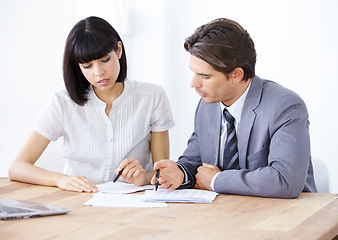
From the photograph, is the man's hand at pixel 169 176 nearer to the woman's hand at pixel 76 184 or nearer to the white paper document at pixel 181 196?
the white paper document at pixel 181 196

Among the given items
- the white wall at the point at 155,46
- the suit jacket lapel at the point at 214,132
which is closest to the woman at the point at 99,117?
the suit jacket lapel at the point at 214,132

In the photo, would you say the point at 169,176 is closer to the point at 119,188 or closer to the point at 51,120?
the point at 119,188

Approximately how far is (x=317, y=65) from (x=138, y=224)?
2.53 m

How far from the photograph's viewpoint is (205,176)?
6.66ft

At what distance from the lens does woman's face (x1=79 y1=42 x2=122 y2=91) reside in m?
2.29

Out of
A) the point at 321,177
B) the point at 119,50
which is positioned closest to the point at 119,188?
the point at 119,50

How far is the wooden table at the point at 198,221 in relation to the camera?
1.40 m

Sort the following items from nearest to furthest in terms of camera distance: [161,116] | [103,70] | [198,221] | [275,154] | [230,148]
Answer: [198,221], [275,154], [230,148], [103,70], [161,116]

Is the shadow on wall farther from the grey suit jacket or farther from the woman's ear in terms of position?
the woman's ear

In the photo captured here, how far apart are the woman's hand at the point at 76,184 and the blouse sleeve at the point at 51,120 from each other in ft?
1.18

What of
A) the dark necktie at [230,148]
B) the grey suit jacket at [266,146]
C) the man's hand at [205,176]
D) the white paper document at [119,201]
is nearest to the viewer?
the white paper document at [119,201]

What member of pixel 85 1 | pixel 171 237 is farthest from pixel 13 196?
pixel 85 1

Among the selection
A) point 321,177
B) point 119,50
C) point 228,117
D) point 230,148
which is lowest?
point 321,177

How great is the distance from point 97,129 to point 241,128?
784 mm
